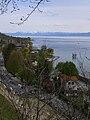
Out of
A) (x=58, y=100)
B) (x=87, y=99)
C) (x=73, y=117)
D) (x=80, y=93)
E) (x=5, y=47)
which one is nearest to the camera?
(x=73, y=117)

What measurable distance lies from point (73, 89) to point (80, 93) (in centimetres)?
54

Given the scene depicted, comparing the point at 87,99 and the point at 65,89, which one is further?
the point at 65,89

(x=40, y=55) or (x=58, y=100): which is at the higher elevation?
(x=40, y=55)

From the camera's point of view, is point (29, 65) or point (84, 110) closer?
point (84, 110)

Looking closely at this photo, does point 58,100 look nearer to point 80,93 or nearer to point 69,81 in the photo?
point 69,81

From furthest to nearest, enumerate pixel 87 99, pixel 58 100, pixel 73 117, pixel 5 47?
pixel 5 47 → pixel 58 100 → pixel 87 99 → pixel 73 117

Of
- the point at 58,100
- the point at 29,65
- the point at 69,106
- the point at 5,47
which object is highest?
the point at 29,65

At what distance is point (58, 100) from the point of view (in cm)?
417

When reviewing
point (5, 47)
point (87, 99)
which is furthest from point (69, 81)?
point (5, 47)

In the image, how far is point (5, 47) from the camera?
35.1 m

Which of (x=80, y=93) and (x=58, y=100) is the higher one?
(x=80, y=93)

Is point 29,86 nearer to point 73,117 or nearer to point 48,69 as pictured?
point 48,69

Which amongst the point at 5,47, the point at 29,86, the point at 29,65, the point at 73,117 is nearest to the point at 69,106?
the point at 73,117

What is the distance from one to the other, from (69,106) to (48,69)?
4.18 ft
